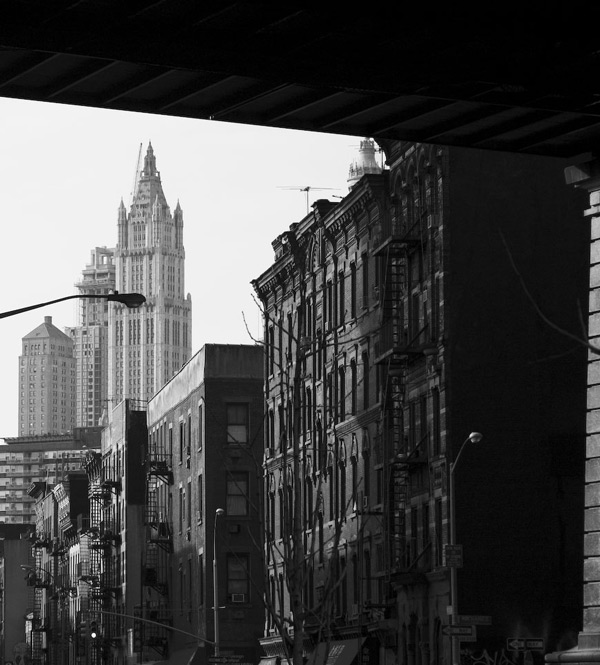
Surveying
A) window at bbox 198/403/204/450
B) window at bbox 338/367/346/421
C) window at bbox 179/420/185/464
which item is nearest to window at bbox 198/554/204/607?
window at bbox 198/403/204/450

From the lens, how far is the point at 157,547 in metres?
93.1

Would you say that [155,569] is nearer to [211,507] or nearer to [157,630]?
[157,630]

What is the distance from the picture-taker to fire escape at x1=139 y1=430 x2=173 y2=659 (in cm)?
8932

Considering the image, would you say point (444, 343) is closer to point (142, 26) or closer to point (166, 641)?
point (142, 26)

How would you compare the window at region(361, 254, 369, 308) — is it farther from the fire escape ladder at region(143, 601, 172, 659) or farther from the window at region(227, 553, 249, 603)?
the fire escape ladder at region(143, 601, 172, 659)

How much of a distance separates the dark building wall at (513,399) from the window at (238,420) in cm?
3020

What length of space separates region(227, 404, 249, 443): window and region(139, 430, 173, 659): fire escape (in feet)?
28.9

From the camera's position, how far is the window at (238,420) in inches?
3228

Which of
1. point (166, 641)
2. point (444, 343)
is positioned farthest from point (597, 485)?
point (166, 641)

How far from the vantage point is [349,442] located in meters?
63.1

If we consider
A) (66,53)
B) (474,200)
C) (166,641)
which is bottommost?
(166,641)

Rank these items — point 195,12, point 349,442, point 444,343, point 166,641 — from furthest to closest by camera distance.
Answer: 1. point 166,641
2. point 349,442
3. point 444,343
4. point 195,12

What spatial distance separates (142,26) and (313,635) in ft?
150

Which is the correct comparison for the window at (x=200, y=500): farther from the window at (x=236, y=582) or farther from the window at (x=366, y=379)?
the window at (x=366, y=379)
